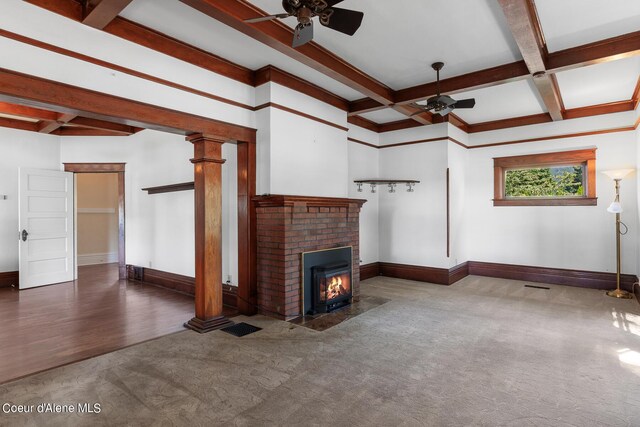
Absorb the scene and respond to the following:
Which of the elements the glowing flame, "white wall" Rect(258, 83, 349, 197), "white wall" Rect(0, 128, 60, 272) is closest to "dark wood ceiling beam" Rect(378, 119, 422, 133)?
"white wall" Rect(258, 83, 349, 197)

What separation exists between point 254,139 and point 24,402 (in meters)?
3.26

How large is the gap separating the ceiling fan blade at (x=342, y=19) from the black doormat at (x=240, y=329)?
10.1 feet

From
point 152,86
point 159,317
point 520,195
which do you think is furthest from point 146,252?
point 520,195

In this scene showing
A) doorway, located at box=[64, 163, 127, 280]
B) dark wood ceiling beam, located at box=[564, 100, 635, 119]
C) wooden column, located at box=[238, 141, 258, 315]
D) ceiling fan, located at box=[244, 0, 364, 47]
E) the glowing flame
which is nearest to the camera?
ceiling fan, located at box=[244, 0, 364, 47]

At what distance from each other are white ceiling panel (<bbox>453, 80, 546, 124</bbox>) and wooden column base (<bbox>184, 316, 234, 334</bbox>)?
4.76 metres

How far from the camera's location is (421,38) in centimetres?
353

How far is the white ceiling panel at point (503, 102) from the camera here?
4.90 m

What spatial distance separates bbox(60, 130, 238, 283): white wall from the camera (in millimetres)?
4617

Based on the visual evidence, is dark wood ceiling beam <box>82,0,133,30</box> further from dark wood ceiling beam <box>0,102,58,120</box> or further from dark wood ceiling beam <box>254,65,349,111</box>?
dark wood ceiling beam <box>0,102,58,120</box>

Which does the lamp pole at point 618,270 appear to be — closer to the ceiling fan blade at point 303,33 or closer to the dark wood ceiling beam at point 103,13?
the ceiling fan blade at point 303,33

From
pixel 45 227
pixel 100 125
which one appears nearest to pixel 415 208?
pixel 100 125

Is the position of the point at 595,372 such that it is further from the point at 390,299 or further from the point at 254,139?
the point at 254,139

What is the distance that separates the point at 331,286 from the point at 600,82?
15.2 ft

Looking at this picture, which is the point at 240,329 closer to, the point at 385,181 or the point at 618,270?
the point at 385,181
